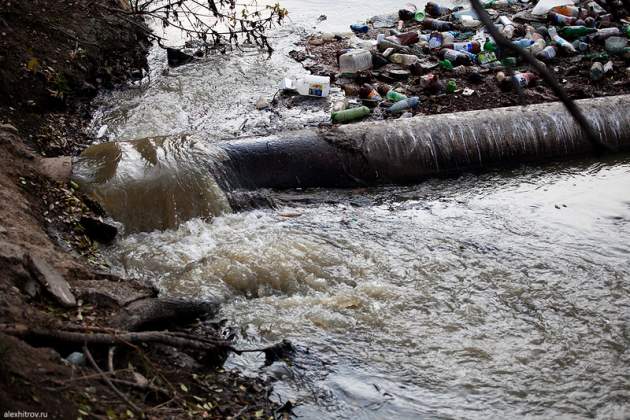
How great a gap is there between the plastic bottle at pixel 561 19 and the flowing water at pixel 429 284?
2.85 m

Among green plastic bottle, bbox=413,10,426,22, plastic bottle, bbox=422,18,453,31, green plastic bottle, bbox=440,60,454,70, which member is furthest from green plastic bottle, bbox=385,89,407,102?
green plastic bottle, bbox=413,10,426,22

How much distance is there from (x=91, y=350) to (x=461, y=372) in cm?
184

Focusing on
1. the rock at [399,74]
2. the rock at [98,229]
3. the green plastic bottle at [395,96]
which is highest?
the rock at [399,74]

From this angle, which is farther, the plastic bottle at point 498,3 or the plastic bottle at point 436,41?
the plastic bottle at point 498,3

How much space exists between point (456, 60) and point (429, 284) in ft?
12.9

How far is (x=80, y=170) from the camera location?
4.97 meters

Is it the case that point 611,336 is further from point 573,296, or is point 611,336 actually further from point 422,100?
point 422,100

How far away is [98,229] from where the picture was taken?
455cm

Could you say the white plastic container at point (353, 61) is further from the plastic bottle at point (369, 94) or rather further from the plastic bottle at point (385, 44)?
the plastic bottle at point (369, 94)

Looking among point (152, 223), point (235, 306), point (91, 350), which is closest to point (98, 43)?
point (152, 223)

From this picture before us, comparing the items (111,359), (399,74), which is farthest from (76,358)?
(399,74)

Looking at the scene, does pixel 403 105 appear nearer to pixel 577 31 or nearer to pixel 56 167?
pixel 577 31

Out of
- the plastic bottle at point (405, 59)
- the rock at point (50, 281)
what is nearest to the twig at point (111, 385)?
the rock at point (50, 281)

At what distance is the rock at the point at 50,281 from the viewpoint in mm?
3316
